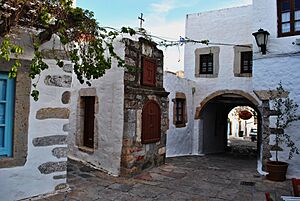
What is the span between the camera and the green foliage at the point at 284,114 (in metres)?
5.59

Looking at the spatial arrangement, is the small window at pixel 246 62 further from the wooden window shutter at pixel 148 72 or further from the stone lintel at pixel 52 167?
the stone lintel at pixel 52 167

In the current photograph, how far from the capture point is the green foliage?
18.3ft

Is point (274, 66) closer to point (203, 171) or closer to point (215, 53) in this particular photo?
point (203, 171)

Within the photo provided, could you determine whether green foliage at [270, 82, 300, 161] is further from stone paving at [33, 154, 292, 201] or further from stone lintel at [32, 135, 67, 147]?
stone lintel at [32, 135, 67, 147]

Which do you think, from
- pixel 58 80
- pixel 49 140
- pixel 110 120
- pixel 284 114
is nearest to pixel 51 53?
pixel 58 80

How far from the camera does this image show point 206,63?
383 inches

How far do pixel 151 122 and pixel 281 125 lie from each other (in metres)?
2.74

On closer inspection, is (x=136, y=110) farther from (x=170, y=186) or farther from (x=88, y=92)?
(x=170, y=186)

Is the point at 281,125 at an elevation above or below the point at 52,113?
below

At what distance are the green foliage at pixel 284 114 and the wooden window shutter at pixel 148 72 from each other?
2.62m

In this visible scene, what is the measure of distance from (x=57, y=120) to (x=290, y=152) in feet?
15.2

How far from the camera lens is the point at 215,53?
31.1 feet

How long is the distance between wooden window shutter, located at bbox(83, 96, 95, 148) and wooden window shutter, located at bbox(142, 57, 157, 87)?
1312mm

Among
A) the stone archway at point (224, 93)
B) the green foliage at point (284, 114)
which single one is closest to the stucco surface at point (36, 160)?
the green foliage at point (284, 114)
